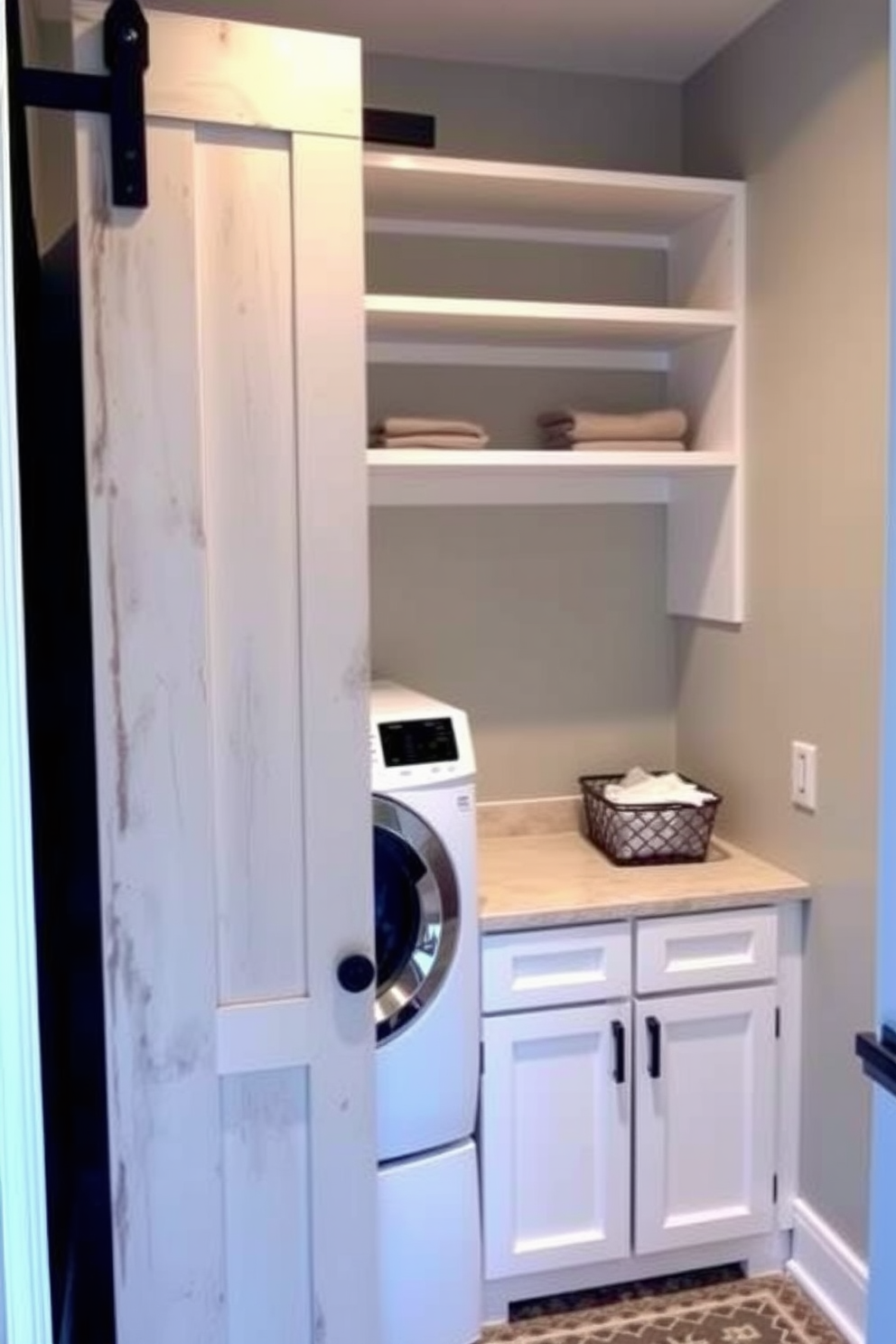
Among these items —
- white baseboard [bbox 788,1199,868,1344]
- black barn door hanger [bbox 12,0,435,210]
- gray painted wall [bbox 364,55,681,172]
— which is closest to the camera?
black barn door hanger [bbox 12,0,435,210]

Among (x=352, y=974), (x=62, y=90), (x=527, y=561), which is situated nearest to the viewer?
(x=62, y=90)

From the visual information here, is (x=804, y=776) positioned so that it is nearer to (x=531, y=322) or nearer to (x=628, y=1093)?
(x=628, y=1093)

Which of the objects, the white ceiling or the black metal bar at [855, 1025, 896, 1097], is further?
the white ceiling

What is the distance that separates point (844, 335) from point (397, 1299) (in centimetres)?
197

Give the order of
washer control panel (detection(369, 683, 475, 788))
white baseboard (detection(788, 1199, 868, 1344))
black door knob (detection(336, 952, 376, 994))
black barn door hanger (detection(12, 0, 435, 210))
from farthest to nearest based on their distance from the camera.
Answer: white baseboard (detection(788, 1199, 868, 1344))
washer control panel (detection(369, 683, 475, 788))
black door knob (detection(336, 952, 376, 994))
black barn door hanger (detection(12, 0, 435, 210))

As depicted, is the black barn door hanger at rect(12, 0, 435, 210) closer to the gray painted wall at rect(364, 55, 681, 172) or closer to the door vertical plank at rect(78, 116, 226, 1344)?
the door vertical plank at rect(78, 116, 226, 1344)

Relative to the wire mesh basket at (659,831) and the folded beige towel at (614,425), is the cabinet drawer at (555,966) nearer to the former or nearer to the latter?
the wire mesh basket at (659,831)

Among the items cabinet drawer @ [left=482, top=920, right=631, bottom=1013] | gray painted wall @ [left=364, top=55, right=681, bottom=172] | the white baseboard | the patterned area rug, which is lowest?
the patterned area rug

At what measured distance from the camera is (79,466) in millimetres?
1915

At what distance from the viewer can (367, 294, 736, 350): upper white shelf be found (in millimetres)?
2402

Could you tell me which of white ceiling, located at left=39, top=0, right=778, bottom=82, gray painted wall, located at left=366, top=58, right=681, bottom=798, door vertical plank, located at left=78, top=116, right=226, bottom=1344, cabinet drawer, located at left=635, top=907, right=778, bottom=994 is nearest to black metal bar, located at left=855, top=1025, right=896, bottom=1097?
door vertical plank, located at left=78, top=116, right=226, bottom=1344

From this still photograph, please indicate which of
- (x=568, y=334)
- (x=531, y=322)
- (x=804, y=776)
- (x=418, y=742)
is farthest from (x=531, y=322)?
(x=804, y=776)

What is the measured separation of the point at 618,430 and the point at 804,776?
2.77ft

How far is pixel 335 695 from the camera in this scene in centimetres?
180
